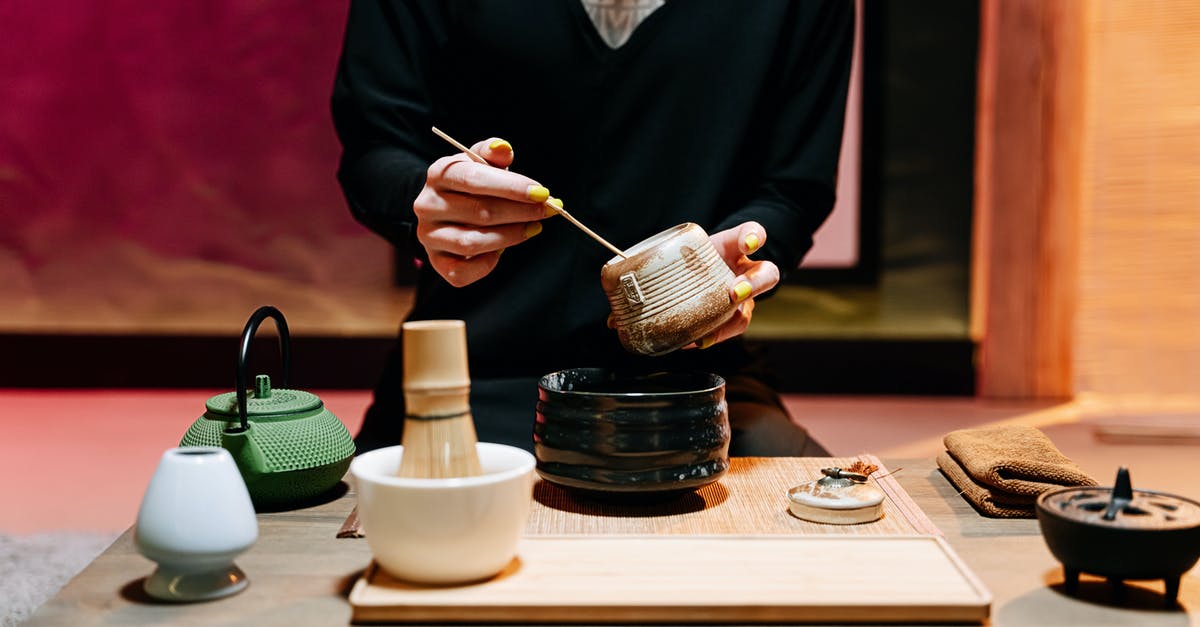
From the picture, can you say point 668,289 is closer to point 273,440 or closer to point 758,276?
point 758,276

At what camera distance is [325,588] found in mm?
952

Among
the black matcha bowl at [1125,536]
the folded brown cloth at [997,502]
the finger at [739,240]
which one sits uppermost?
the finger at [739,240]

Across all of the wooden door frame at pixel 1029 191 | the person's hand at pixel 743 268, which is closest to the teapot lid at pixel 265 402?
the person's hand at pixel 743 268

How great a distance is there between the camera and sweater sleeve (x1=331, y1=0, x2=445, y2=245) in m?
1.71

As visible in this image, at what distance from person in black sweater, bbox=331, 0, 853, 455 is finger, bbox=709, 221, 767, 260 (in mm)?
255

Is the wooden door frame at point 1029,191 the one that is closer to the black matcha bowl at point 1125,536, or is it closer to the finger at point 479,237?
the finger at point 479,237

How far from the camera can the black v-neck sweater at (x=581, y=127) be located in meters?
1.70

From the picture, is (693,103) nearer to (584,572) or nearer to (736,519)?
(736,519)

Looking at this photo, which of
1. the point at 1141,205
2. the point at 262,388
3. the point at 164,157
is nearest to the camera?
the point at 262,388

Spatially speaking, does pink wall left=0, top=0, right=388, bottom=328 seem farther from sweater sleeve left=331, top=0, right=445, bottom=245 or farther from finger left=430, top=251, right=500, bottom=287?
finger left=430, top=251, right=500, bottom=287

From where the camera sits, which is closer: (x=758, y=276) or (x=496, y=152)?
(x=496, y=152)

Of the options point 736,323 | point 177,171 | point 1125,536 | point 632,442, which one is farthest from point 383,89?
point 177,171

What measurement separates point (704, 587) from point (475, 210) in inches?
22.5

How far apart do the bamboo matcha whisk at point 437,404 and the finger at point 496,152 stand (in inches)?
16.2
